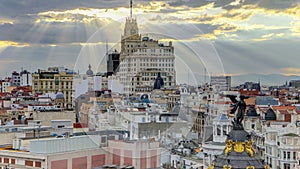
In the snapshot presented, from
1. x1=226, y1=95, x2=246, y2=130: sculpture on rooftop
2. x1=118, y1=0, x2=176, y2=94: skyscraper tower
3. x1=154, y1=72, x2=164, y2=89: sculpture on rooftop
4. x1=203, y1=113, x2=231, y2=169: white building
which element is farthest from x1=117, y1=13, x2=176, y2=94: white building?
x1=226, y1=95, x2=246, y2=130: sculpture on rooftop

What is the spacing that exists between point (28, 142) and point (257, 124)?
11125 mm

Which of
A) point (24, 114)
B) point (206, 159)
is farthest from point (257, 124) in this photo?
point (24, 114)

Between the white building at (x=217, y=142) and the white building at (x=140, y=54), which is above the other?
the white building at (x=140, y=54)

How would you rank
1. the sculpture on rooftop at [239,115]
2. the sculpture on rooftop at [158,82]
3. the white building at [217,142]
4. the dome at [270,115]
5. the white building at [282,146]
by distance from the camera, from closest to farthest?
the sculpture on rooftop at [239,115] → the white building at [282,146] → the white building at [217,142] → the dome at [270,115] → the sculpture on rooftop at [158,82]

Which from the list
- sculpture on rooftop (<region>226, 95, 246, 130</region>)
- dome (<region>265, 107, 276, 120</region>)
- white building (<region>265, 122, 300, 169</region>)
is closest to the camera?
sculpture on rooftop (<region>226, 95, 246, 130</region>)

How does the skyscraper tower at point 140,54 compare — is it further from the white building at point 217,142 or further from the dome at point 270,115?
the dome at point 270,115

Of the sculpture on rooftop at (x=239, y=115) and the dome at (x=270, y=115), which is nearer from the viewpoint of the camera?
the sculpture on rooftop at (x=239, y=115)

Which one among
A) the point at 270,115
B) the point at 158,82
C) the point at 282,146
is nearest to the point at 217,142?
the point at 282,146

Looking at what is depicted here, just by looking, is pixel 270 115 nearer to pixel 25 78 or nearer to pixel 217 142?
pixel 217 142

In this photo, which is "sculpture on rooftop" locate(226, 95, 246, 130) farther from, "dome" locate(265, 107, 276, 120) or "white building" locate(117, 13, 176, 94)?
"dome" locate(265, 107, 276, 120)

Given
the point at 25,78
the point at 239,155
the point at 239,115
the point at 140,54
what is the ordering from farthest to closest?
the point at 25,78 < the point at 140,54 < the point at 239,115 < the point at 239,155

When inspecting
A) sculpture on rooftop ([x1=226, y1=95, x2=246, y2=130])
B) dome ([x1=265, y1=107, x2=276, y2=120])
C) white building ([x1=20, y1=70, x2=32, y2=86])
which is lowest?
dome ([x1=265, y1=107, x2=276, y2=120])

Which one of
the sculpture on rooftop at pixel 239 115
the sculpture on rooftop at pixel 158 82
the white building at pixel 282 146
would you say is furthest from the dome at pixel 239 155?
the sculpture on rooftop at pixel 158 82

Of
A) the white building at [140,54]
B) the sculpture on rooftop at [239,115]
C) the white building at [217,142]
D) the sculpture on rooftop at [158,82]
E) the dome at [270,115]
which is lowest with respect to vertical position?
the white building at [217,142]
